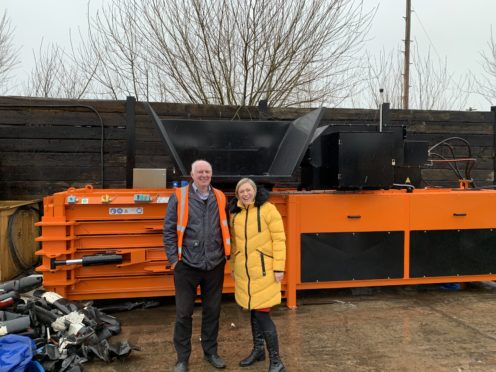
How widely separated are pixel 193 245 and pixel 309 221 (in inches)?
75.5

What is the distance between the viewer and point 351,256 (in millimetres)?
4844

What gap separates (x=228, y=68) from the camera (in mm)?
7297

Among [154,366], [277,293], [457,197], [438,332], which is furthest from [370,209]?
[154,366]

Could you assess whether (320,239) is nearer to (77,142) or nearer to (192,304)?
(192,304)

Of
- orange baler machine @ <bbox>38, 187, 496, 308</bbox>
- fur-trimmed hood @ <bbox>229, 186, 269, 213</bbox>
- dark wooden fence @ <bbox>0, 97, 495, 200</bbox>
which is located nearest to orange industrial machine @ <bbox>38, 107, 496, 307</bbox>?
orange baler machine @ <bbox>38, 187, 496, 308</bbox>

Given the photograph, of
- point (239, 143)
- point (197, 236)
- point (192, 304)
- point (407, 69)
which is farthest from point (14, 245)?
point (407, 69)

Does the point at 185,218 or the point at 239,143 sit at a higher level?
the point at 239,143

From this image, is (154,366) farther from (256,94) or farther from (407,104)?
(407,104)

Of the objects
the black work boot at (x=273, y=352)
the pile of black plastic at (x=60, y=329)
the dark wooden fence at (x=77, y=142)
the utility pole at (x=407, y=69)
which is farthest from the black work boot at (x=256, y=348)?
the utility pole at (x=407, y=69)

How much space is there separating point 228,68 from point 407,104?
7477 millimetres

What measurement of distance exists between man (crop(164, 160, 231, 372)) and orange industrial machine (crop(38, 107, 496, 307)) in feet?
3.04

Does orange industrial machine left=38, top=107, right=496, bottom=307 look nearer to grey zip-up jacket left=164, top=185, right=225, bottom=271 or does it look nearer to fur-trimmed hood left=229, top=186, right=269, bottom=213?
fur-trimmed hood left=229, top=186, right=269, bottom=213

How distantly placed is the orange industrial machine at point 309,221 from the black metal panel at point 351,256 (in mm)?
12

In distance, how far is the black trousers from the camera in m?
3.27
